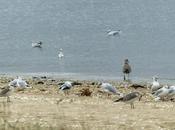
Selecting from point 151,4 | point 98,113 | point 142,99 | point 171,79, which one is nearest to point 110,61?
point 171,79

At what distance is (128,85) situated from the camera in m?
26.9

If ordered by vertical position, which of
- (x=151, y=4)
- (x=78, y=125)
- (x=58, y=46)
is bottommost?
(x=78, y=125)

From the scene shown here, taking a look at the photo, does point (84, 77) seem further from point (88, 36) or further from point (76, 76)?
point (88, 36)

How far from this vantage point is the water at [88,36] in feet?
114

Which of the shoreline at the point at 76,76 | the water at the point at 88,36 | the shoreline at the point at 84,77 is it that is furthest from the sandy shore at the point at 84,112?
the water at the point at 88,36

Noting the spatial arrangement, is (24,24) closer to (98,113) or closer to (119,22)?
(119,22)

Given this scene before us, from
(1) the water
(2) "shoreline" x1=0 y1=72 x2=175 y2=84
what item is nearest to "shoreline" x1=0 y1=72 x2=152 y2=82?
(2) "shoreline" x1=0 y1=72 x2=175 y2=84

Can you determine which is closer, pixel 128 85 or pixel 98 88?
pixel 98 88

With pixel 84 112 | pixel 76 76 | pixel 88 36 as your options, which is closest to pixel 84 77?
pixel 76 76

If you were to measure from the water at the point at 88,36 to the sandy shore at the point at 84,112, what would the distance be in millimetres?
12289

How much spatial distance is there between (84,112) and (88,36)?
31005 millimetres

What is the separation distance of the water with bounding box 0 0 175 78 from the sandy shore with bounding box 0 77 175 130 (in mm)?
12289

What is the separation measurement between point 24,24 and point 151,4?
1586 cm

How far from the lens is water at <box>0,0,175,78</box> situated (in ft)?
114
